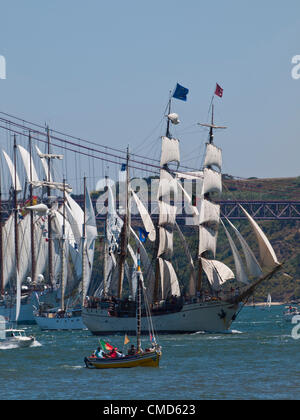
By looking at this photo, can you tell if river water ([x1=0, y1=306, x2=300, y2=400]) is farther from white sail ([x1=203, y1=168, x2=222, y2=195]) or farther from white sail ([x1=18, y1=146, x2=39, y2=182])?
white sail ([x1=18, y1=146, x2=39, y2=182])

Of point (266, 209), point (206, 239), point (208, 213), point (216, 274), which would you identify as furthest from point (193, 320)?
point (266, 209)

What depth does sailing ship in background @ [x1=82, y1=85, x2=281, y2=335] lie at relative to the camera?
86.1 metres

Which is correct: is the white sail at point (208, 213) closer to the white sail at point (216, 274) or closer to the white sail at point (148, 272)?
the white sail at point (216, 274)

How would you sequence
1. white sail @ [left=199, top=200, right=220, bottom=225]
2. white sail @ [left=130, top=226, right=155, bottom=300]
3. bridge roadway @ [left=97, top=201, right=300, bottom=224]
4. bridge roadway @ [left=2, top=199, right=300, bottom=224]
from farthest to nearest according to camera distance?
bridge roadway @ [left=97, top=201, right=300, bottom=224]
bridge roadway @ [left=2, top=199, right=300, bottom=224]
white sail @ [left=199, top=200, right=220, bottom=225]
white sail @ [left=130, top=226, right=155, bottom=300]

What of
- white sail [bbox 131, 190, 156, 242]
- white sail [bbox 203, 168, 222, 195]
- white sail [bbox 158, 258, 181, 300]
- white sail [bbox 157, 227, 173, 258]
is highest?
white sail [bbox 203, 168, 222, 195]

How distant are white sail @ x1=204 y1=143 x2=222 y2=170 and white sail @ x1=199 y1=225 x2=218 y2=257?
5818 millimetres

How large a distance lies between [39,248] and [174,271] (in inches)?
1464

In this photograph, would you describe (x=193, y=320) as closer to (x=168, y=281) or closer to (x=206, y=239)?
(x=168, y=281)

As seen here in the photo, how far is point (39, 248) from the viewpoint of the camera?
125250 millimetres

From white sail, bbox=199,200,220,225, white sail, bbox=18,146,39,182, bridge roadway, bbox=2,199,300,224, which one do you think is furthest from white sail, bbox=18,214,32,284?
white sail, bbox=199,200,220,225

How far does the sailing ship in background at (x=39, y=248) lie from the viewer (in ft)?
371

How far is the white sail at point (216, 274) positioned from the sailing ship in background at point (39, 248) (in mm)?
21995

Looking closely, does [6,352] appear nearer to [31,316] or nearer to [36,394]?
[36,394]
